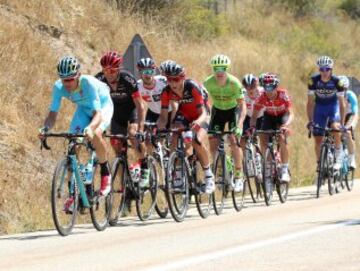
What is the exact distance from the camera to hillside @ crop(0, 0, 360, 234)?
51.6ft

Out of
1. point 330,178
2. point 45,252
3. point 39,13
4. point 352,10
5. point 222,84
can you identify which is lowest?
point 45,252

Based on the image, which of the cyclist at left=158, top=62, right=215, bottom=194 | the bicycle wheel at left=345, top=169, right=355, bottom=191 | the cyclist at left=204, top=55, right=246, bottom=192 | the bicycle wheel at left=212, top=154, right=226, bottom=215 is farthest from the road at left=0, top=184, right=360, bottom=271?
the bicycle wheel at left=345, top=169, right=355, bottom=191

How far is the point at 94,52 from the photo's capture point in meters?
22.5

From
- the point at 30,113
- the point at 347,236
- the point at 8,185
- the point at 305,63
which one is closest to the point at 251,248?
the point at 347,236

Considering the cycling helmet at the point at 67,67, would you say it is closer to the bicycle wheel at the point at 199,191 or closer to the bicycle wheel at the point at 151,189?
the bicycle wheel at the point at 151,189

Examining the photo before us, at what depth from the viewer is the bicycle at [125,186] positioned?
13.3m

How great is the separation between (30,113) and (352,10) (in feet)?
121

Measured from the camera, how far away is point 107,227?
42.9ft

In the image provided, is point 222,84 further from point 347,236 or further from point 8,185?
point 347,236

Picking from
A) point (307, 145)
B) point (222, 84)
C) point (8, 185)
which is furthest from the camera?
point (307, 145)

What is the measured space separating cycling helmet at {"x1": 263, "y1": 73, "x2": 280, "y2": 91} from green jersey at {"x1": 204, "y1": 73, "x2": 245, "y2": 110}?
1.36 m

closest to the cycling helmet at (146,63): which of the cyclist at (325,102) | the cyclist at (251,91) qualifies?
the cyclist at (251,91)

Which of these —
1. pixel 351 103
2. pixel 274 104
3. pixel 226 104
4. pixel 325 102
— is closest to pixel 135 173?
pixel 226 104

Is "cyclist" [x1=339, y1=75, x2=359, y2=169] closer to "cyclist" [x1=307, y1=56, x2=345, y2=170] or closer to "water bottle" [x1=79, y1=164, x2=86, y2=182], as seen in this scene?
"cyclist" [x1=307, y1=56, x2=345, y2=170]
